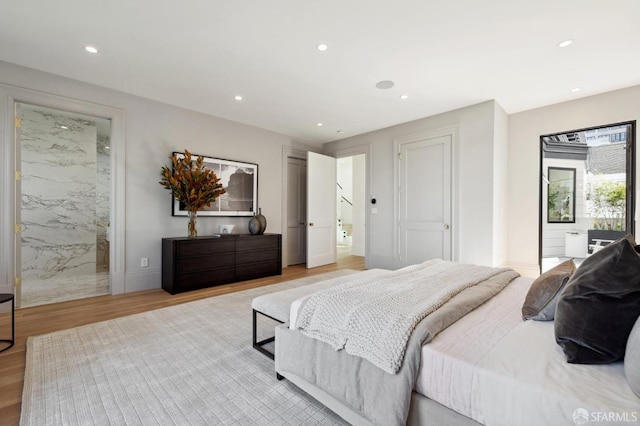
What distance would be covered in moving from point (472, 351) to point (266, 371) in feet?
4.39

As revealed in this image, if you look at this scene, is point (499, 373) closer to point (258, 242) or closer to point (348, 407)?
point (348, 407)

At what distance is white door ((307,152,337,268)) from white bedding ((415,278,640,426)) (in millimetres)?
4245

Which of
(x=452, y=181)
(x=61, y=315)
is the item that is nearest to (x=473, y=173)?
(x=452, y=181)

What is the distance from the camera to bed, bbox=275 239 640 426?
0.91 metres

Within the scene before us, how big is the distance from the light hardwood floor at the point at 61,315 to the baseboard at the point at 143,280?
0.39ft

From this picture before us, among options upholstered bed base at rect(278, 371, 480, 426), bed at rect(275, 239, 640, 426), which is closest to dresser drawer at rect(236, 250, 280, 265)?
bed at rect(275, 239, 640, 426)

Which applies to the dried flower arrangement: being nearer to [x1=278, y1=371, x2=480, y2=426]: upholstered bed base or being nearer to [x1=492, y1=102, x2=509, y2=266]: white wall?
[x1=278, y1=371, x2=480, y2=426]: upholstered bed base

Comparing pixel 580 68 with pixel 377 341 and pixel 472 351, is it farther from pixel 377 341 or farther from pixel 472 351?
pixel 377 341

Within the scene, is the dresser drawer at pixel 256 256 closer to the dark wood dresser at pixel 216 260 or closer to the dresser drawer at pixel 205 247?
the dark wood dresser at pixel 216 260

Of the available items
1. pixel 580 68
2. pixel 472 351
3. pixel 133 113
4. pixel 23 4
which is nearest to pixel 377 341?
pixel 472 351

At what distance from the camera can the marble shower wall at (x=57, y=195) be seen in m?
4.58

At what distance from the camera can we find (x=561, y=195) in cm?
432

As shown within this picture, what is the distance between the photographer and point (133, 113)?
12.5 ft

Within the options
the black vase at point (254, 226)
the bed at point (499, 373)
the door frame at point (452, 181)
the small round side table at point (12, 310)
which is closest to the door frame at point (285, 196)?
the black vase at point (254, 226)
